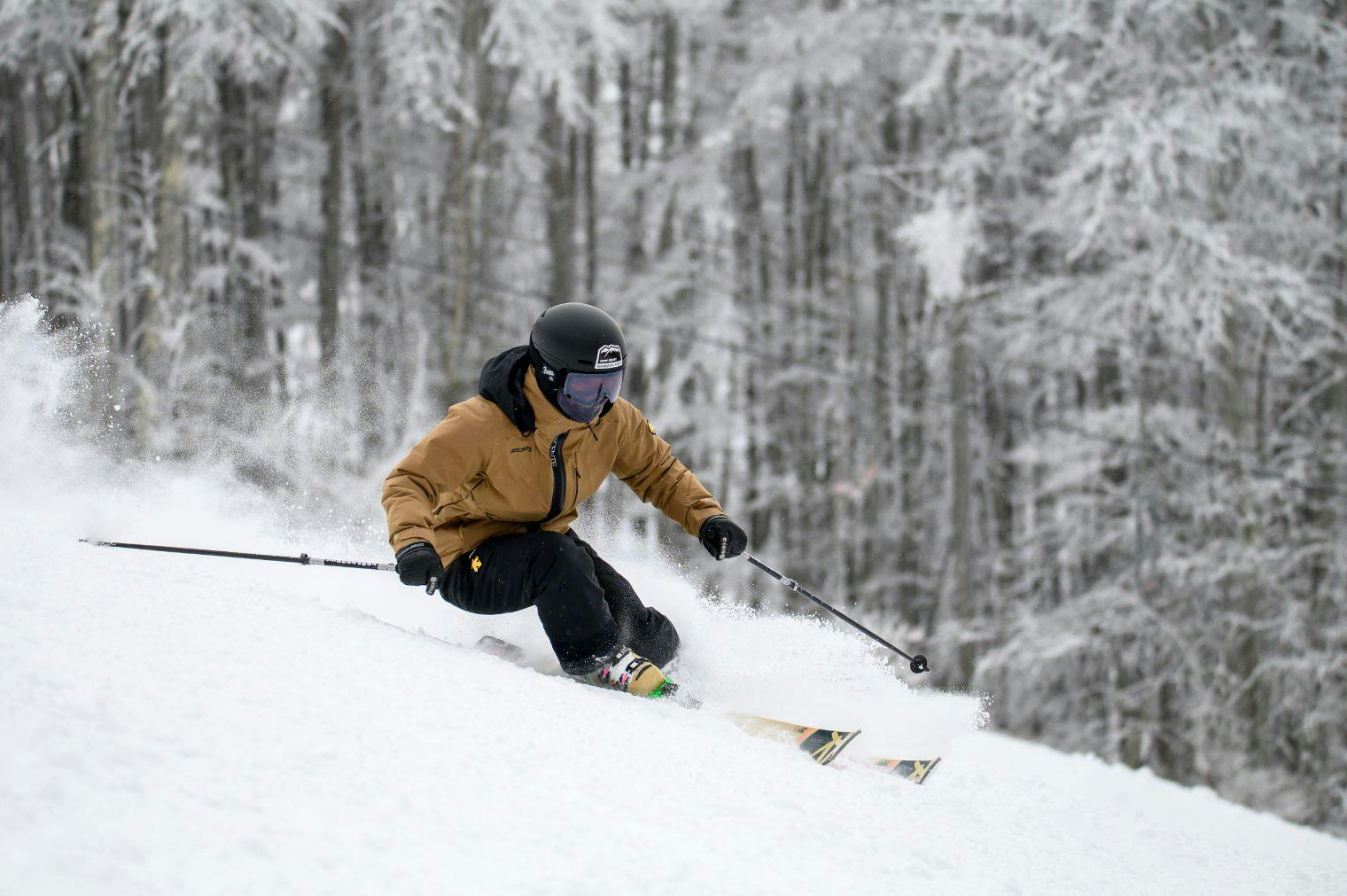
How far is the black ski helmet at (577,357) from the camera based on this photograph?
165 inches

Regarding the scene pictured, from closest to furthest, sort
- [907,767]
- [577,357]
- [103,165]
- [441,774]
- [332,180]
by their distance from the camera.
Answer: [441,774], [907,767], [577,357], [103,165], [332,180]

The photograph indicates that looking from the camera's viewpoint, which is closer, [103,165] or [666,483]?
[666,483]

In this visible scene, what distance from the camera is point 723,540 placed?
4.75m

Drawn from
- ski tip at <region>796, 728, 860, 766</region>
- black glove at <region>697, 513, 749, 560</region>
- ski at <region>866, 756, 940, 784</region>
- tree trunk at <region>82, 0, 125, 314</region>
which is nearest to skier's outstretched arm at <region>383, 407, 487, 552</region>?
black glove at <region>697, 513, 749, 560</region>

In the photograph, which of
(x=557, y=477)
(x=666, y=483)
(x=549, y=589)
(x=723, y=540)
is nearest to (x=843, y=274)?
(x=666, y=483)

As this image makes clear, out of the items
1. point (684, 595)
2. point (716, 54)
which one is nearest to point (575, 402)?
point (684, 595)

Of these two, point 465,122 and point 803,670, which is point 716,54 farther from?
point 803,670

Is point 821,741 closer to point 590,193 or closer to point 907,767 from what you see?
point 907,767

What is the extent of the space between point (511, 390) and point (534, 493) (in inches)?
17.2

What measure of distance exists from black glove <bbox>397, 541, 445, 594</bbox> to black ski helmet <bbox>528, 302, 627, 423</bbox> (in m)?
0.80

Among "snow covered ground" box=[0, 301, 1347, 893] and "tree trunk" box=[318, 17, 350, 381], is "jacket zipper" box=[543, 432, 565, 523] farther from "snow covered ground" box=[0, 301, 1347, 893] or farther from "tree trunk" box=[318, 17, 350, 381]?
"tree trunk" box=[318, 17, 350, 381]

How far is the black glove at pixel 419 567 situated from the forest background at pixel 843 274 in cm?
550

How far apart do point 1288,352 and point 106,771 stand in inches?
468

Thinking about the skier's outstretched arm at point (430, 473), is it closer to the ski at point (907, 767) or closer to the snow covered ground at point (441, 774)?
the snow covered ground at point (441, 774)
